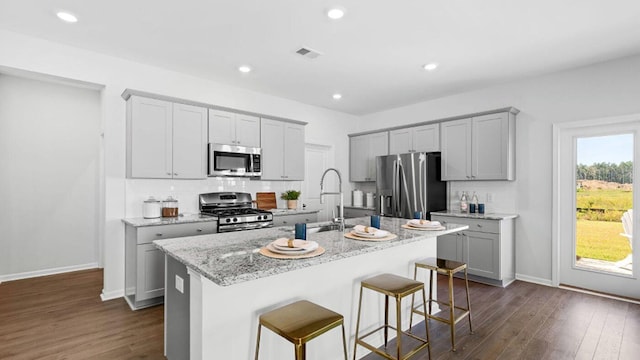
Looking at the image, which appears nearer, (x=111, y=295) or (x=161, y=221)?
(x=161, y=221)

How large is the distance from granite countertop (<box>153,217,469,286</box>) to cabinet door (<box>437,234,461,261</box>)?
1948 mm

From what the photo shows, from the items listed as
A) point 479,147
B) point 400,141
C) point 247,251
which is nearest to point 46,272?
point 247,251

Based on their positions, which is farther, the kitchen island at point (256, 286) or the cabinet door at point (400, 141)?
the cabinet door at point (400, 141)

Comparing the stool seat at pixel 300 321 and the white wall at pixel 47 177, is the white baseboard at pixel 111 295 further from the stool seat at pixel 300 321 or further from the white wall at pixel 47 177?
the stool seat at pixel 300 321

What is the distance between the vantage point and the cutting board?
500 cm

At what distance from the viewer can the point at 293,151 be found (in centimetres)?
516

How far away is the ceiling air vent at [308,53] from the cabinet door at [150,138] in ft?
5.58

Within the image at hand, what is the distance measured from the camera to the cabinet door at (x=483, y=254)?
411cm

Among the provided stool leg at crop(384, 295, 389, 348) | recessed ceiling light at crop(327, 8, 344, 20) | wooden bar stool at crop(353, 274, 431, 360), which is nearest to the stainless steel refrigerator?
stool leg at crop(384, 295, 389, 348)

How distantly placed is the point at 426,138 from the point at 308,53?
8.42ft

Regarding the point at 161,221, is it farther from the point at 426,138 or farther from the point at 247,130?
the point at 426,138

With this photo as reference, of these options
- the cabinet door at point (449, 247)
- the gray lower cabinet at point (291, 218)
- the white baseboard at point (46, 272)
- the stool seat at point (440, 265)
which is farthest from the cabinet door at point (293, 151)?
the white baseboard at point (46, 272)

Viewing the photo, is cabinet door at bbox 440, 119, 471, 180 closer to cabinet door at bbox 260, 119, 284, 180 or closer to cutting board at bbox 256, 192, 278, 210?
cabinet door at bbox 260, 119, 284, 180

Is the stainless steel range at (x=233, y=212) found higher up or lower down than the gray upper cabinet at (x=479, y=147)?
lower down
